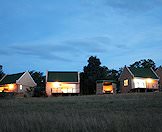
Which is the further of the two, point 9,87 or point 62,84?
point 9,87

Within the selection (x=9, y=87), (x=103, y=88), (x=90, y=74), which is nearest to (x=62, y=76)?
(x=90, y=74)

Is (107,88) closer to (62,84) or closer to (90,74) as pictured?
(90,74)

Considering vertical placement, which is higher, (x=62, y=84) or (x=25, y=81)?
(x=25, y=81)

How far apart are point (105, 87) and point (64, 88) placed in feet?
26.6

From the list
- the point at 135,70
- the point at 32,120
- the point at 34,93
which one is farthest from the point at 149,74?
the point at 32,120

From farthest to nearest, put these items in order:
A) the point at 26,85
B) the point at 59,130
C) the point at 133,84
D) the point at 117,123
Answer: the point at 26,85, the point at 133,84, the point at 117,123, the point at 59,130

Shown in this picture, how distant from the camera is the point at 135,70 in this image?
2276 inches

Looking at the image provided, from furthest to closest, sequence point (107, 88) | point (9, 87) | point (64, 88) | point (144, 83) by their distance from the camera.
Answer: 1. point (9, 87)
2. point (107, 88)
3. point (64, 88)
4. point (144, 83)

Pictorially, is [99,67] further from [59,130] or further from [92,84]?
[59,130]

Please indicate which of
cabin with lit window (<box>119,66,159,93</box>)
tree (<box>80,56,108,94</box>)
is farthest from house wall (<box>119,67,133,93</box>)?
tree (<box>80,56,108,94</box>)

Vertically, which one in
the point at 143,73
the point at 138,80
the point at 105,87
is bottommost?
the point at 105,87

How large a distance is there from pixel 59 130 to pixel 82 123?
111cm

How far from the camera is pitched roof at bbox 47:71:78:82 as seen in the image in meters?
58.3

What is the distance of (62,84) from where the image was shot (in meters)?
58.1
